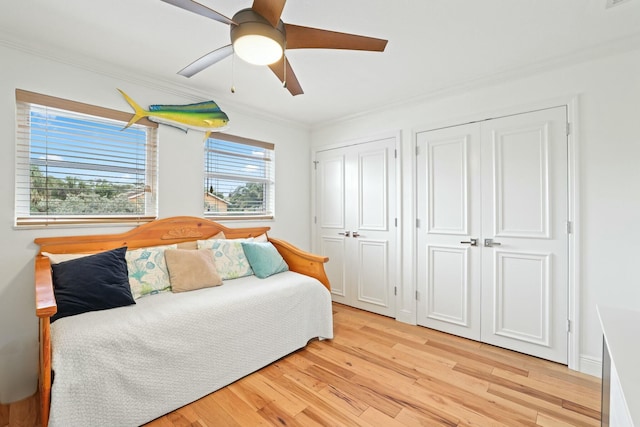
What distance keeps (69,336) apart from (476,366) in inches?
104

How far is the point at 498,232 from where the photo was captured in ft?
8.38

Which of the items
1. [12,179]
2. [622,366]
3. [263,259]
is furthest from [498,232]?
[12,179]

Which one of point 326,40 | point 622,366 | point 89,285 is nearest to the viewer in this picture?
point 622,366

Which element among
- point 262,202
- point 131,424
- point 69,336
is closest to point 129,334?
point 69,336

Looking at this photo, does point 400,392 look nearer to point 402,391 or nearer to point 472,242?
point 402,391

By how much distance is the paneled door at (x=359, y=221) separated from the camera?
327 centimetres

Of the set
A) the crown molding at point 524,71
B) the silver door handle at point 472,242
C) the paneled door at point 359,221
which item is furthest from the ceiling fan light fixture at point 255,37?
the silver door handle at point 472,242

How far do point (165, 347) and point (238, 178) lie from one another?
78.7 inches

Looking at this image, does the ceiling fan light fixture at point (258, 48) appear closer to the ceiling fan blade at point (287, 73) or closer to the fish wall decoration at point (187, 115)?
the ceiling fan blade at point (287, 73)

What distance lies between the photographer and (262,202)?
358 cm

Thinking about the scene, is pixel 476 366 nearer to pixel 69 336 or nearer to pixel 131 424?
pixel 131 424

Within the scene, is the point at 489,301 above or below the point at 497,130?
below

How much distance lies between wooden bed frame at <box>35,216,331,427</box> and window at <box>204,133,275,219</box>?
0.23 metres

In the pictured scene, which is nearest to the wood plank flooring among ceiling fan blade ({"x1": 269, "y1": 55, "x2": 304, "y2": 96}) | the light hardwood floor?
the light hardwood floor
